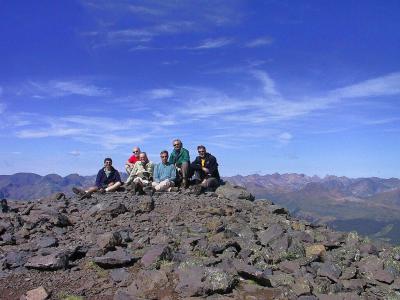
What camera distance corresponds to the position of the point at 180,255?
13992mm

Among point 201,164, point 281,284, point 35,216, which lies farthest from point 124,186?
point 281,284

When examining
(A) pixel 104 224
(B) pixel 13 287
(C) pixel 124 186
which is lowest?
(B) pixel 13 287

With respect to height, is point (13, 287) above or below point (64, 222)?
below

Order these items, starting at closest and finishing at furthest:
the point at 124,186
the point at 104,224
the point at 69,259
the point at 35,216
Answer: the point at 69,259
the point at 104,224
the point at 35,216
the point at 124,186

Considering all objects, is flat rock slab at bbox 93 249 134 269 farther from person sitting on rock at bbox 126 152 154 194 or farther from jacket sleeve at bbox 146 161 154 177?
jacket sleeve at bbox 146 161 154 177

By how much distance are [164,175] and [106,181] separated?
12.1 ft

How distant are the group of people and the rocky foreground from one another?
2.78 meters

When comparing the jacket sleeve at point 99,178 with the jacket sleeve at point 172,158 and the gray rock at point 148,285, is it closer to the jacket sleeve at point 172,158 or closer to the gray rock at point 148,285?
the jacket sleeve at point 172,158

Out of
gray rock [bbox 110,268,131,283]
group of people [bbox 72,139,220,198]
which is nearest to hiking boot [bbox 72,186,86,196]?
group of people [bbox 72,139,220,198]

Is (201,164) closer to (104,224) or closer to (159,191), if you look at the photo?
(159,191)

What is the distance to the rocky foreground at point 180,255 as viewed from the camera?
12.1 m

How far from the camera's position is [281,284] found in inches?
489

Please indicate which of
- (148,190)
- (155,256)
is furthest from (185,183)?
(155,256)

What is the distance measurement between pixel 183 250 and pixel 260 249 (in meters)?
2.68
